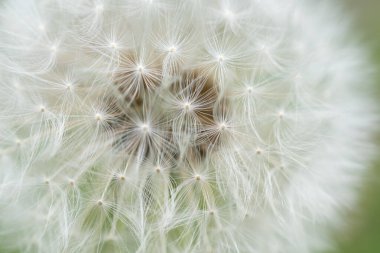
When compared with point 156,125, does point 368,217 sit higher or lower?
lower

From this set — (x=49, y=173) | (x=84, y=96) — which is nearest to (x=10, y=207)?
(x=49, y=173)

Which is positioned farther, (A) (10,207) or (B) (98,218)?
(A) (10,207)

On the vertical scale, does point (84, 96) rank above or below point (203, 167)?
above

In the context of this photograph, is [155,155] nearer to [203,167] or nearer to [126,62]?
[203,167]

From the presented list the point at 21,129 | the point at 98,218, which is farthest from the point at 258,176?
the point at 21,129

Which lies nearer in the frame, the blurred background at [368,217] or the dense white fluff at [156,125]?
the dense white fluff at [156,125]

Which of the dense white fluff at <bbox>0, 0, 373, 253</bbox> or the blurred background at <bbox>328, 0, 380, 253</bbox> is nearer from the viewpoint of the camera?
the dense white fluff at <bbox>0, 0, 373, 253</bbox>

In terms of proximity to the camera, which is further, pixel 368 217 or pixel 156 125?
pixel 368 217

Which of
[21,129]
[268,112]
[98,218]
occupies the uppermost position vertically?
[21,129]
